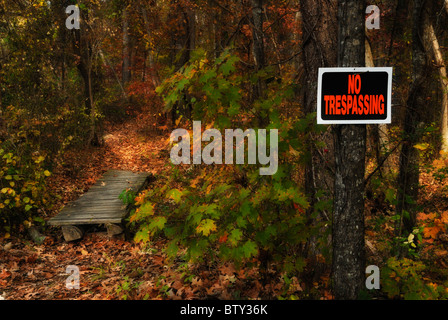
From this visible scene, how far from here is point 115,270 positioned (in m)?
6.07

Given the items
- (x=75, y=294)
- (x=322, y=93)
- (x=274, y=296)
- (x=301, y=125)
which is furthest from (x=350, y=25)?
(x=75, y=294)

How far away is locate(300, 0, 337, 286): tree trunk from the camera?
12.8 feet

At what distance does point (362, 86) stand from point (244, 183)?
194 cm

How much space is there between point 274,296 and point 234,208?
1187 mm

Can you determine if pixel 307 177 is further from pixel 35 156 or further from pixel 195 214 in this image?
pixel 35 156

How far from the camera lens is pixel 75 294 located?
5.27 meters

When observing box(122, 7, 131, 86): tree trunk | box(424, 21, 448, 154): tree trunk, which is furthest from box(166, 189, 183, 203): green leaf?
box(122, 7, 131, 86): tree trunk

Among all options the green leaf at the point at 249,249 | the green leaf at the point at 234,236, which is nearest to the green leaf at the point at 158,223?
the green leaf at the point at 234,236

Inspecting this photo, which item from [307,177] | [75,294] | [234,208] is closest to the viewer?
[234,208]

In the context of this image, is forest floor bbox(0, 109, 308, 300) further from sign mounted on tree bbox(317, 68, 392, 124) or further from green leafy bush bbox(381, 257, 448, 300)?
sign mounted on tree bbox(317, 68, 392, 124)

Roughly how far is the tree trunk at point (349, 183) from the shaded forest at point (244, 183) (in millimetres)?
11

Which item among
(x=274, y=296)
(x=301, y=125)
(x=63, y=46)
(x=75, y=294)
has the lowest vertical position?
(x=75, y=294)

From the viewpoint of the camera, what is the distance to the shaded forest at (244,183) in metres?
3.32

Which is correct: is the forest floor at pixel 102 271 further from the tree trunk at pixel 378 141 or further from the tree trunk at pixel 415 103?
the tree trunk at pixel 415 103
